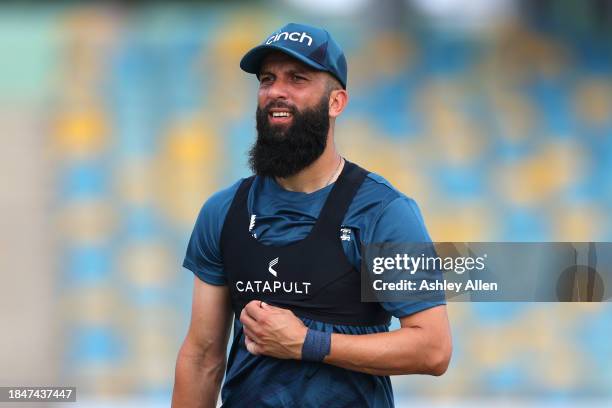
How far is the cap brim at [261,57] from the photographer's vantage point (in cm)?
249

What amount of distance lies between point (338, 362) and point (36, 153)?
3235 mm

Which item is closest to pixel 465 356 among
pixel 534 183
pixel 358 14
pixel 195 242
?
pixel 534 183

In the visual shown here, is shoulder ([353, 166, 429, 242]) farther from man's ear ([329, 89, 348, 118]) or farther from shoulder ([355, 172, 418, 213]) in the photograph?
man's ear ([329, 89, 348, 118])

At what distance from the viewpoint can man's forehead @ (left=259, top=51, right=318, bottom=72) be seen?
2.54 meters

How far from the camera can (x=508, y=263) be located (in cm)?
332

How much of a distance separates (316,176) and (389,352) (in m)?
0.50

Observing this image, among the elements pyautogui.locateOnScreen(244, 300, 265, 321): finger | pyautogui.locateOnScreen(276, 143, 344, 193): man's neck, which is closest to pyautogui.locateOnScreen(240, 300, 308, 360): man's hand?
pyautogui.locateOnScreen(244, 300, 265, 321): finger

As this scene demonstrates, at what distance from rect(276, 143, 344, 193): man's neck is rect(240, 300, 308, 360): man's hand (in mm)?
327

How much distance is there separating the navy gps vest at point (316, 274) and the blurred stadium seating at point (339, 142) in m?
2.68

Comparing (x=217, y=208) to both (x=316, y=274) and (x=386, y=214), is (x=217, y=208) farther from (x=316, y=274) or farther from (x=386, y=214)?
(x=386, y=214)

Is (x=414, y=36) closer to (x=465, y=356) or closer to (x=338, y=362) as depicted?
(x=465, y=356)

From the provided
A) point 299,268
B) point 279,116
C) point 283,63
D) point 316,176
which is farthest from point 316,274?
point 283,63

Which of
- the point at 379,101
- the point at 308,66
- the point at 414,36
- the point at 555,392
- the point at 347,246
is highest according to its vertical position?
the point at 414,36

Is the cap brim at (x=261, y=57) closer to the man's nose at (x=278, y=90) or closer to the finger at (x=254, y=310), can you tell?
the man's nose at (x=278, y=90)
